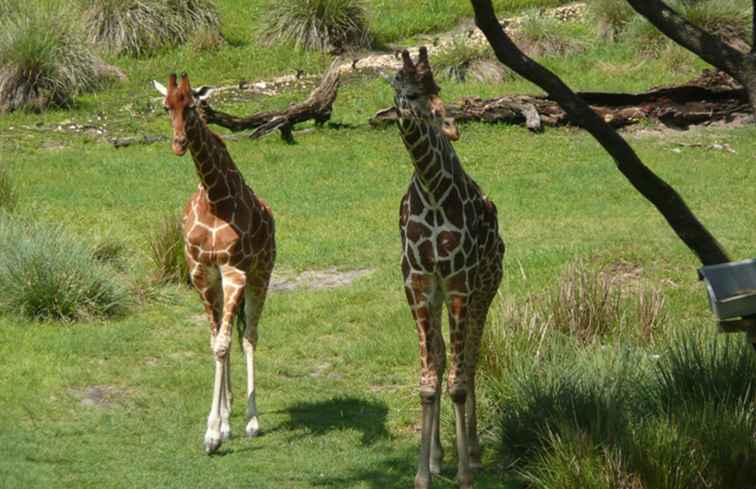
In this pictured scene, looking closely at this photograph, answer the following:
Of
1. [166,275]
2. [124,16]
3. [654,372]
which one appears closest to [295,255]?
[166,275]

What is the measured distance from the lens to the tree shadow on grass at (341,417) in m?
10.4

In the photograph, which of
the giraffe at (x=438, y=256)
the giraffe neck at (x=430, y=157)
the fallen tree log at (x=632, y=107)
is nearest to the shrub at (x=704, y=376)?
the giraffe at (x=438, y=256)

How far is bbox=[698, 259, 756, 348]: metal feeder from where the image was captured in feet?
23.8

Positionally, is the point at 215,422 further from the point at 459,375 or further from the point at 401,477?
the point at 459,375

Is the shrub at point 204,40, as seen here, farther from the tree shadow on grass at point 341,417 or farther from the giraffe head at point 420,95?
the giraffe head at point 420,95

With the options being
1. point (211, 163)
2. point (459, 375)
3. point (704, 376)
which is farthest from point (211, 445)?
point (704, 376)

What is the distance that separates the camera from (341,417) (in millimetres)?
10711

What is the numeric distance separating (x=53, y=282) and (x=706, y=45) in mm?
7191

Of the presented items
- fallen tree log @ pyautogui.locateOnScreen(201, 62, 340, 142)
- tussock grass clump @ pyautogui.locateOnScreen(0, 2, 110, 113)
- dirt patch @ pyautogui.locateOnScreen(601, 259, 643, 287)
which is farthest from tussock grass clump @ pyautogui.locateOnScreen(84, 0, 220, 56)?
dirt patch @ pyautogui.locateOnScreen(601, 259, 643, 287)

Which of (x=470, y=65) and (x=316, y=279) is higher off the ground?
(x=470, y=65)

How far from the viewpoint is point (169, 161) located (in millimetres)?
19000

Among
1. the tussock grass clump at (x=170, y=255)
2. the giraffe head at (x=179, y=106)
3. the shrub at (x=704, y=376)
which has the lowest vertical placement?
the tussock grass clump at (x=170, y=255)

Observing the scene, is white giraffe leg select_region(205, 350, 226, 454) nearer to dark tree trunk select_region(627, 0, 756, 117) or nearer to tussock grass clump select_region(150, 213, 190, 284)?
dark tree trunk select_region(627, 0, 756, 117)

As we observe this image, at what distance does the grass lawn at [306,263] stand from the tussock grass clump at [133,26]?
1.45 feet
